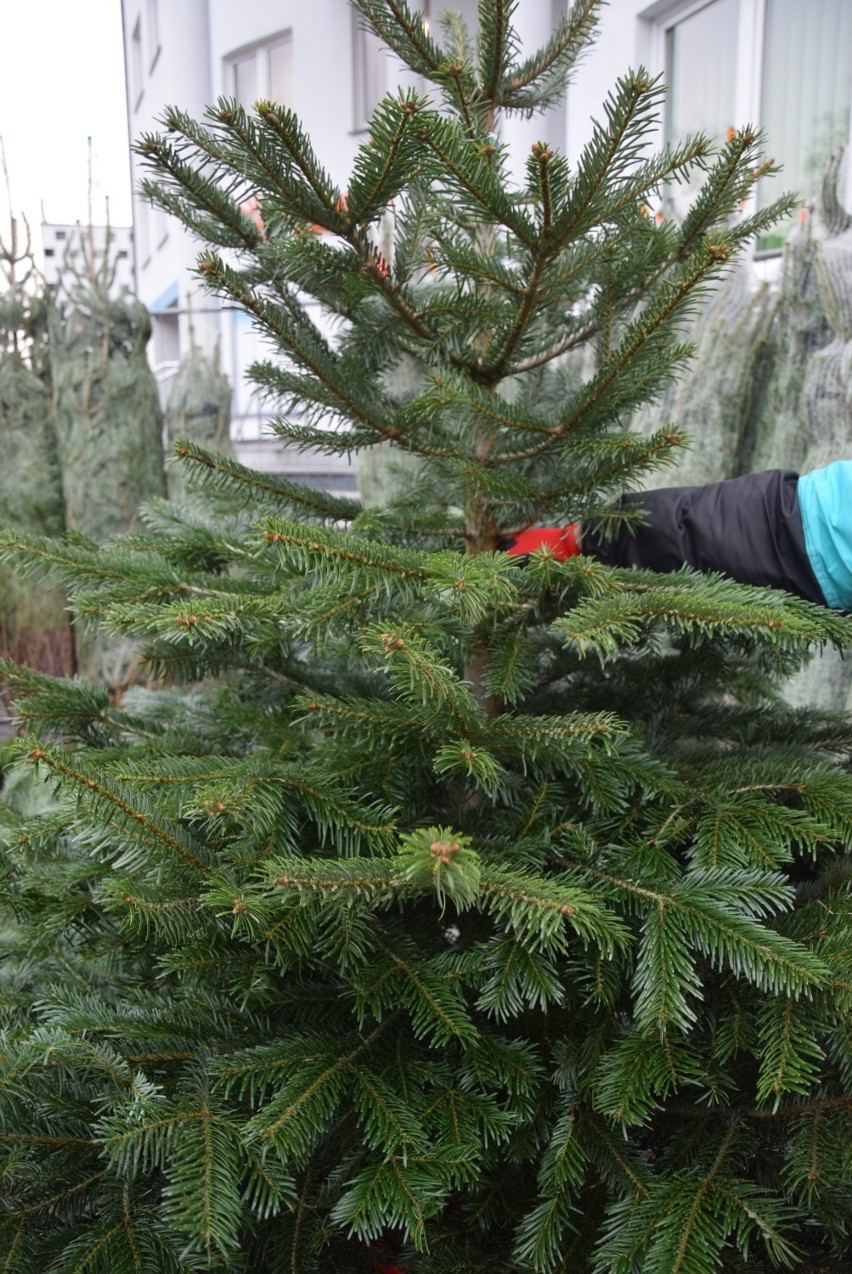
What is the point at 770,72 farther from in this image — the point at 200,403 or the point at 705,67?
the point at 200,403

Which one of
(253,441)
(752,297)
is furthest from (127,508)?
(752,297)

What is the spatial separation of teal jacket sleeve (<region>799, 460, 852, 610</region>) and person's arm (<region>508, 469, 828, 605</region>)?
0.05ft

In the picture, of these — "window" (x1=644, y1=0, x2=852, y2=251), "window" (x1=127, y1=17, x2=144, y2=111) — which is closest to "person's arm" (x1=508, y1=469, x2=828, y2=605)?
"window" (x1=644, y1=0, x2=852, y2=251)

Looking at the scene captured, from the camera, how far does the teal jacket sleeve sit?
1.45m

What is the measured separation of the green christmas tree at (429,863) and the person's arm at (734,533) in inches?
4.0

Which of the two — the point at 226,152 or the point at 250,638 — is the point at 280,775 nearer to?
the point at 250,638

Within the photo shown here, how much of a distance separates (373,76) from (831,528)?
33.4 ft

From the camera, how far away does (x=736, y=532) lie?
152 cm

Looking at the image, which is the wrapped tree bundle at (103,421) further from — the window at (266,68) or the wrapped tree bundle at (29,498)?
the window at (266,68)

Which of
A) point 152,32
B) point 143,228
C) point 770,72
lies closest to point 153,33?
point 152,32

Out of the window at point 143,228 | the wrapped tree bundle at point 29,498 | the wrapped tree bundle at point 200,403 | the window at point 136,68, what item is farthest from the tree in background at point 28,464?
the window at point 136,68

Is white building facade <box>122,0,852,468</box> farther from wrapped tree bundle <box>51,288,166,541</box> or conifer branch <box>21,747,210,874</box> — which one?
conifer branch <box>21,747,210,874</box>

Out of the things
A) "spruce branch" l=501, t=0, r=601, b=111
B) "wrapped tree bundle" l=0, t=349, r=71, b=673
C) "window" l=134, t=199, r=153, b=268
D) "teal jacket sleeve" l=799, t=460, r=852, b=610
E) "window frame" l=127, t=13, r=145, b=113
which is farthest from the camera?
"window" l=134, t=199, r=153, b=268

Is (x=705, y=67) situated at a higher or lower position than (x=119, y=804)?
higher
